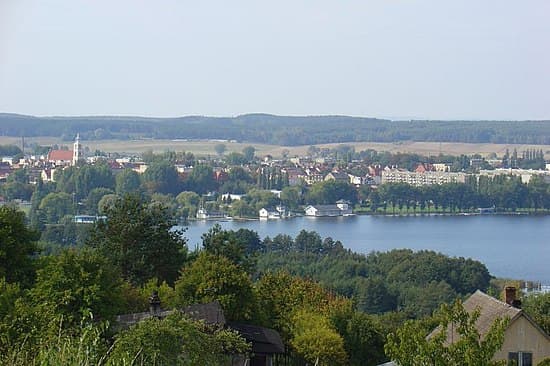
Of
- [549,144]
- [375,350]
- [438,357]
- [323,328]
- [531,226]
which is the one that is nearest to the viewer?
[438,357]

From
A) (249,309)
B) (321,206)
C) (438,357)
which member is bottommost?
(321,206)

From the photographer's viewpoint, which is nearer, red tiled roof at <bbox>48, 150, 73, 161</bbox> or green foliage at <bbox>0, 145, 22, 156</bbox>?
red tiled roof at <bbox>48, 150, 73, 161</bbox>

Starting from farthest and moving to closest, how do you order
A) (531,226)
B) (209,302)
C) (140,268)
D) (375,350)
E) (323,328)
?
1. (531,226)
2. (140,268)
3. (375,350)
4. (323,328)
5. (209,302)

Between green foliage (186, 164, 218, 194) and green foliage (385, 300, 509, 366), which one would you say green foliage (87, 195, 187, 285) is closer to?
green foliage (385, 300, 509, 366)

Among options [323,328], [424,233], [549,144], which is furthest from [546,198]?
[323,328]

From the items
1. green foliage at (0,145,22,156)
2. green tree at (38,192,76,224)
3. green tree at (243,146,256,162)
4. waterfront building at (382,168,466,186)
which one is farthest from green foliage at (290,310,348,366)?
green foliage at (0,145,22,156)

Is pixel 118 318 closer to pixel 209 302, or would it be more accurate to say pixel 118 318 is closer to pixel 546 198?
pixel 209 302

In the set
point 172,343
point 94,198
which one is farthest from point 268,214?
point 172,343
